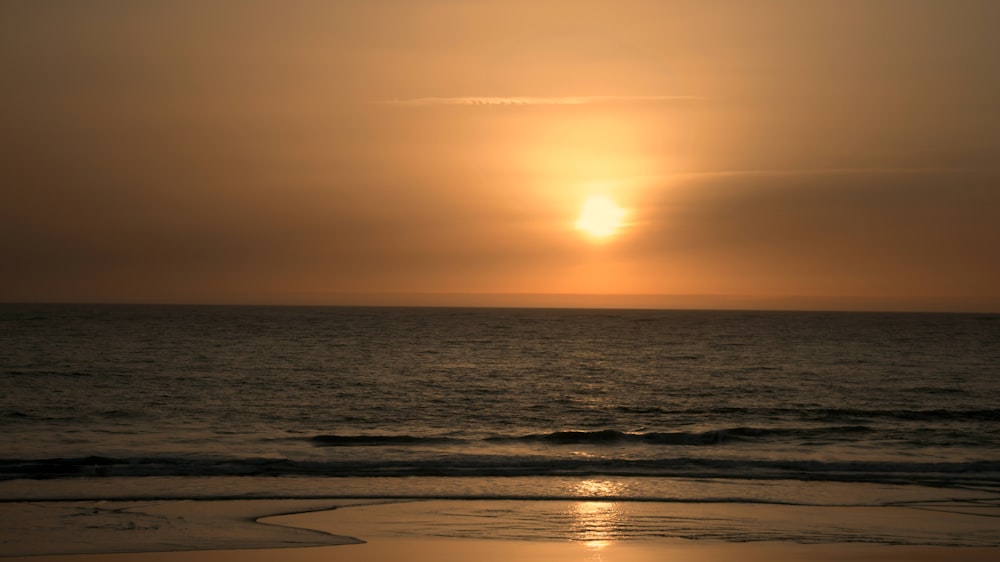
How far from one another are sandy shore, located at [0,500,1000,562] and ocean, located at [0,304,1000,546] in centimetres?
81

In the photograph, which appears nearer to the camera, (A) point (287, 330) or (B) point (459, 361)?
(B) point (459, 361)

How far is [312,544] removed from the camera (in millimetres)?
13219

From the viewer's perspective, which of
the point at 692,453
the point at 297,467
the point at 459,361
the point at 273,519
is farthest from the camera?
the point at 459,361

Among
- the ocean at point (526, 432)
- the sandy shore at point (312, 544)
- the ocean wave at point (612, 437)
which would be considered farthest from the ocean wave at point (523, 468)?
the sandy shore at point (312, 544)

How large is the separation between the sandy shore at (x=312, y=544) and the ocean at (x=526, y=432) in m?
0.81

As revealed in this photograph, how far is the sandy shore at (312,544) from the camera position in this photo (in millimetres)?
12531

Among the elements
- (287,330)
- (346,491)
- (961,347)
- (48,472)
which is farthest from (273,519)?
(287,330)

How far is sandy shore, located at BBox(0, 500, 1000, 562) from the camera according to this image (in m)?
12.5

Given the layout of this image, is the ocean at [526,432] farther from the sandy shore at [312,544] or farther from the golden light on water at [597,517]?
the sandy shore at [312,544]

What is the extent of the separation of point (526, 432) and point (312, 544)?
53.4ft

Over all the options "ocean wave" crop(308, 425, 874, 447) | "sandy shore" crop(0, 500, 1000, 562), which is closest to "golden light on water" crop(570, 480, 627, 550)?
"sandy shore" crop(0, 500, 1000, 562)

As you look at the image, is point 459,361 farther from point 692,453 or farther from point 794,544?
point 794,544

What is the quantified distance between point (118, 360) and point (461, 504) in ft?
143

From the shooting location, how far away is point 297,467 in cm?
2095
